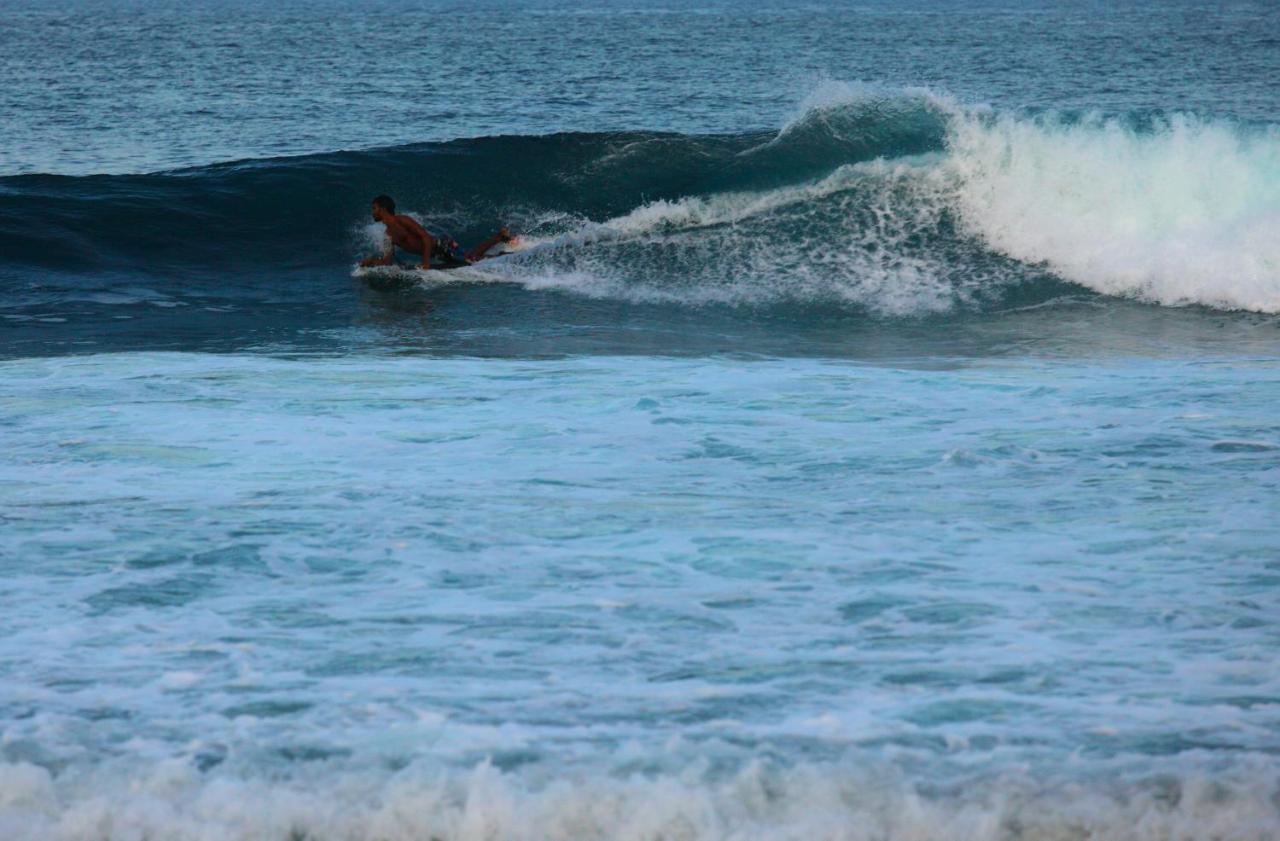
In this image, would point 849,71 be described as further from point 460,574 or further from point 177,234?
point 460,574

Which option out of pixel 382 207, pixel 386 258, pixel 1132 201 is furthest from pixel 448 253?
pixel 1132 201

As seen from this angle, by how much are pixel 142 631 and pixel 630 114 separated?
84.3ft

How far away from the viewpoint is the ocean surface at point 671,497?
14.2 ft

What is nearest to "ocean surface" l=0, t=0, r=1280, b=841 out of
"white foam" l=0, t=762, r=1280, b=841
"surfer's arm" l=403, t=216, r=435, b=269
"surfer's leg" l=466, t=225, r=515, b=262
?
"white foam" l=0, t=762, r=1280, b=841

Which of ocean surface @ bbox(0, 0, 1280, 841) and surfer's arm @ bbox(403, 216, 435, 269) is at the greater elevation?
surfer's arm @ bbox(403, 216, 435, 269)

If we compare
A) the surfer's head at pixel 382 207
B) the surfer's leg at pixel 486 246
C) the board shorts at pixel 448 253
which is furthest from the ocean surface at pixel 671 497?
the surfer's head at pixel 382 207

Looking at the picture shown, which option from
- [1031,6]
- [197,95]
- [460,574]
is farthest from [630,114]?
[1031,6]

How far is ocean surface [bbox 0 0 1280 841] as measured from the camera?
4.33 metres

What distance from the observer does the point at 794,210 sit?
53.0 ft

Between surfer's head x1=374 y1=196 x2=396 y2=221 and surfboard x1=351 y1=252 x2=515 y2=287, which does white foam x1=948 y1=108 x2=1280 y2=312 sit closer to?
surfboard x1=351 y1=252 x2=515 y2=287

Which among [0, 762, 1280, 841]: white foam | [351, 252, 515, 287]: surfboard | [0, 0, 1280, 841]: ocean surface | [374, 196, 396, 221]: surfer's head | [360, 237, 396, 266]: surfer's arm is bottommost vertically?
[0, 762, 1280, 841]: white foam

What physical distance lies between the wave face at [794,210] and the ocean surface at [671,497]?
0.24 feet

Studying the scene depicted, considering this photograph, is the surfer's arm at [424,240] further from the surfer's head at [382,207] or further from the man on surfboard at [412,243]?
the surfer's head at [382,207]

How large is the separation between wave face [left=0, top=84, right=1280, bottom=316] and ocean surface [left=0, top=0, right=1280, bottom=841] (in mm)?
72
